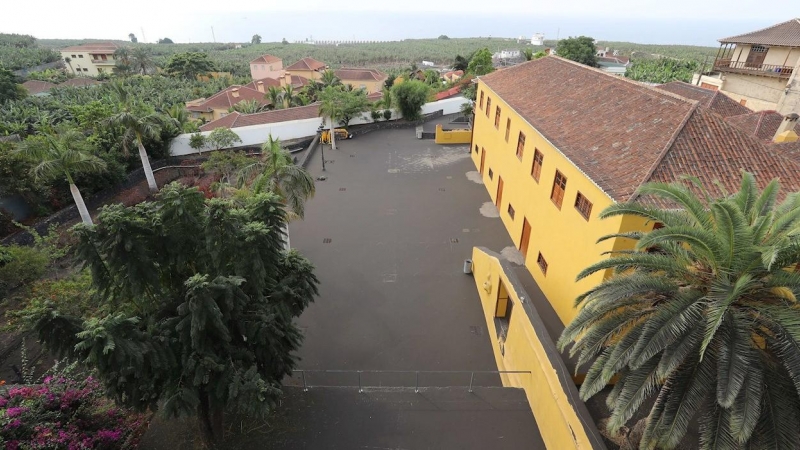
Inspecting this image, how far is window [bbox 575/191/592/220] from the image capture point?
477 inches

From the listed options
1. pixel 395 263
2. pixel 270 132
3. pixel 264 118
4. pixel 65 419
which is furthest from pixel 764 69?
pixel 65 419

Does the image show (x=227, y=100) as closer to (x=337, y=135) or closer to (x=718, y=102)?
(x=337, y=135)

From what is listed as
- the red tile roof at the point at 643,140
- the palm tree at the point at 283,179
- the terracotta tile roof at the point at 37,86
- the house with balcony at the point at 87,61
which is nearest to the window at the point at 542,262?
the red tile roof at the point at 643,140

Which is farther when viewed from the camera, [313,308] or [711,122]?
[313,308]

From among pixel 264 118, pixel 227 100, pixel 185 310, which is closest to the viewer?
pixel 185 310

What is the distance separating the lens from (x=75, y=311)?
43.6 feet

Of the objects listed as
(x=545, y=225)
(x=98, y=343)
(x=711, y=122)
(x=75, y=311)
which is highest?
(x=711, y=122)

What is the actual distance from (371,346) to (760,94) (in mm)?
41195

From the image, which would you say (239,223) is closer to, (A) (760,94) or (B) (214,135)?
(B) (214,135)

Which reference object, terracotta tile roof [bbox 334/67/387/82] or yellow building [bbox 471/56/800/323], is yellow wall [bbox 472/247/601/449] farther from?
terracotta tile roof [bbox 334/67/387/82]

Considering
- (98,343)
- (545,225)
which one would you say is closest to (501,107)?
(545,225)

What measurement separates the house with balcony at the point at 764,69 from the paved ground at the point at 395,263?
24813mm

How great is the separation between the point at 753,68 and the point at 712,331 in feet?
139

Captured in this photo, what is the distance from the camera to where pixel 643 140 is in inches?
476
